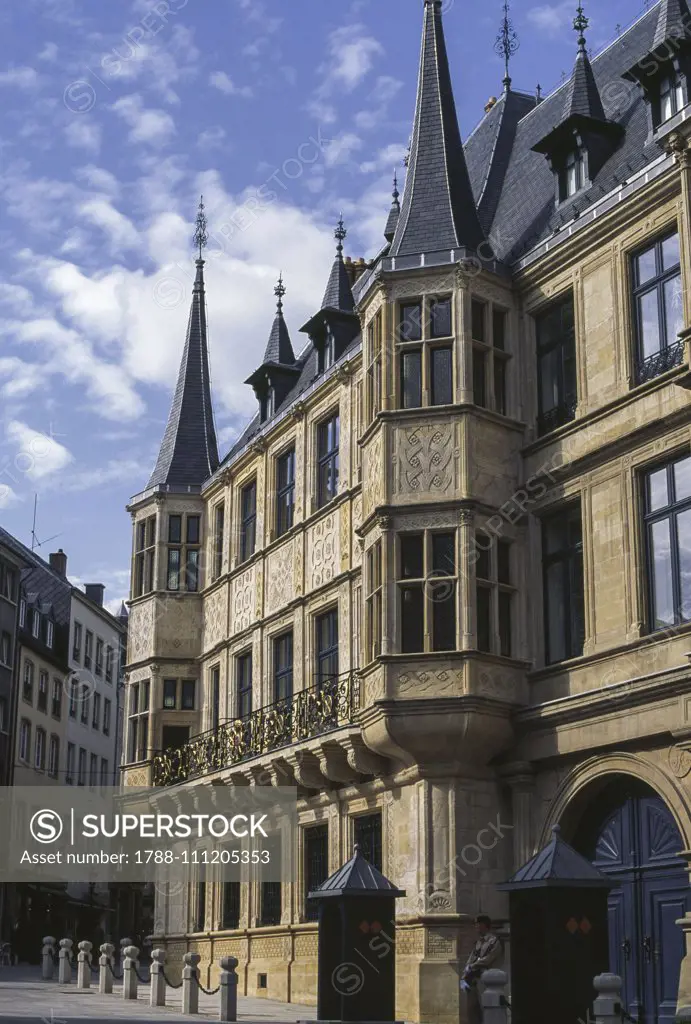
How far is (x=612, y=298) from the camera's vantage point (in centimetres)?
2133

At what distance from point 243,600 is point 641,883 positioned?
47.6 feet

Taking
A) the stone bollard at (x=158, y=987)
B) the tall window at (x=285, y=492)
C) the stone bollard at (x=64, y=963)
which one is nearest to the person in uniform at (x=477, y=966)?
the stone bollard at (x=158, y=987)

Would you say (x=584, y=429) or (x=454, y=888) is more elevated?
(x=584, y=429)

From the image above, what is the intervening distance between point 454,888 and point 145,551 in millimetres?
16703

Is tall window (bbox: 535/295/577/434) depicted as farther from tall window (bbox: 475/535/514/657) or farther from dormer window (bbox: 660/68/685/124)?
dormer window (bbox: 660/68/685/124)

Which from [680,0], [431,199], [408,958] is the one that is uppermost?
[680,0]

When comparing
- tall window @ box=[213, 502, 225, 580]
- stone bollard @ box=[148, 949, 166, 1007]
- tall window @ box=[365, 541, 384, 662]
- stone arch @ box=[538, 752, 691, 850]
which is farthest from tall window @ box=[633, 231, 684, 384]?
tall window @ box=[213, 502, 225, 580]

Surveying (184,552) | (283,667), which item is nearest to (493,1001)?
(283,667)

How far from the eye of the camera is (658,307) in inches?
807

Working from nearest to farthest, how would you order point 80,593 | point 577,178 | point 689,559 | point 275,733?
point 689,559, point 577,178, point 275,733, point 80,593

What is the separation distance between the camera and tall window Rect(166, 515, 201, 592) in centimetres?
3534

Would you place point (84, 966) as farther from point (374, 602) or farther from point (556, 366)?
point (556, 366)

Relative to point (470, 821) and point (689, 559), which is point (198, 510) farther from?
point (689, 559)

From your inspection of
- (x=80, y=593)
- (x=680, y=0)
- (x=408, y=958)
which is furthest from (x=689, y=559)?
(x=80, y=593)
